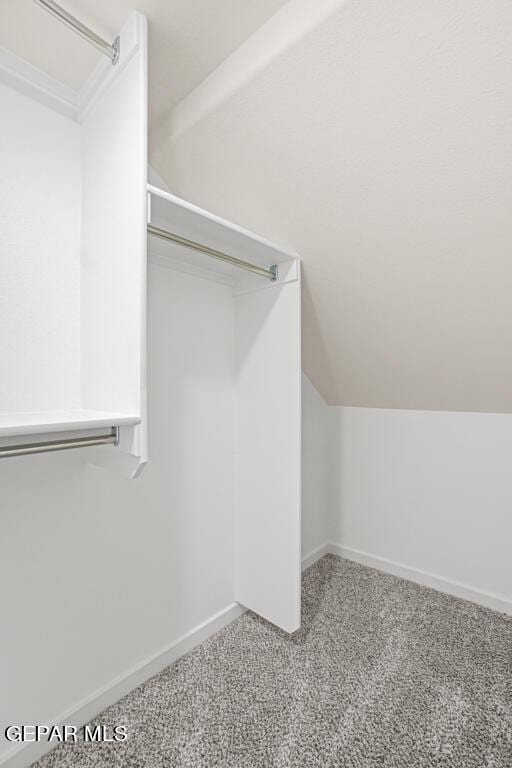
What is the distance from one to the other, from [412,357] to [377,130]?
1.10 m

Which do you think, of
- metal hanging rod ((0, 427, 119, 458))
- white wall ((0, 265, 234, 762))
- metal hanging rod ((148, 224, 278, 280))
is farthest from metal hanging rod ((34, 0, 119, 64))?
metal hanging rod ((0, 427, 119, 458))

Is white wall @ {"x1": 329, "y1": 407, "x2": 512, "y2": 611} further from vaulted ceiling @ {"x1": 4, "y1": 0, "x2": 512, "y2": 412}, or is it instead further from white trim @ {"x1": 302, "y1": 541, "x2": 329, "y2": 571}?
vaulted ceiling @ {"x1": 4, "y1": 0, "x2": 512, "y2": 412}

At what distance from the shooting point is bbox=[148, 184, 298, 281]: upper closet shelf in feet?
4.32

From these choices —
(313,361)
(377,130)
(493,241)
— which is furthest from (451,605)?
(377,130)

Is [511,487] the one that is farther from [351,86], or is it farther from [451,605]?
[351,86]

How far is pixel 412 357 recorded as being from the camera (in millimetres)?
1991

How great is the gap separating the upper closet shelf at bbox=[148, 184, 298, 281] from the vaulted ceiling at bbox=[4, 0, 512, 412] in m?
0.13

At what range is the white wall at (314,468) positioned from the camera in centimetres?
258

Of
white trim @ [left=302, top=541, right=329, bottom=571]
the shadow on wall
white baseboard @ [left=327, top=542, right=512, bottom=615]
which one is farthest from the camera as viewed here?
white trim @ [left=302, top=541, right=329, bottom=571]

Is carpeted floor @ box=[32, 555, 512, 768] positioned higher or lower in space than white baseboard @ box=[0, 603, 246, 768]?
lower

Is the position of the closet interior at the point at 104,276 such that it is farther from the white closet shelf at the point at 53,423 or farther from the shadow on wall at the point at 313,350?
the shadow on wall at the point at 313,350

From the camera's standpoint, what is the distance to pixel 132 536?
159cm

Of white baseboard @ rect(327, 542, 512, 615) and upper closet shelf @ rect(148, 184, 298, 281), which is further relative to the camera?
white baseboard @ rect(327, 542, 512, 615)

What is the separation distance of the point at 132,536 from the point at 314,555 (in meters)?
1.48
